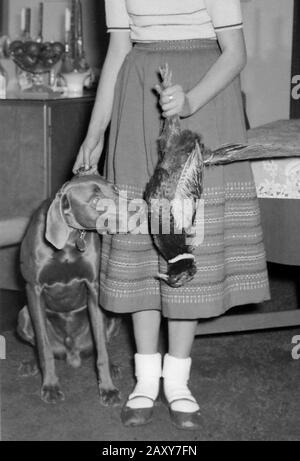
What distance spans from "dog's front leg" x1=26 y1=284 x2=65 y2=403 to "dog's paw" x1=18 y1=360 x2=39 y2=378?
0.52 ft

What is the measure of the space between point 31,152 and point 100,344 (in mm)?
680

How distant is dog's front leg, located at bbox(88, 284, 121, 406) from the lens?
6.40ft

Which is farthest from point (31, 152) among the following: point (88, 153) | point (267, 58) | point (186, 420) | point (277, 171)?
point (267, 58)

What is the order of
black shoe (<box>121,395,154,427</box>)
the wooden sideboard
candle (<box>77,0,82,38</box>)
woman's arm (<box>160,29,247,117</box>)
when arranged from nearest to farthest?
woman's arm (<box>160,29,247,117</box>) → black shoe (<box>121,395,154,427</box>) → the wooden sideboard → candle (<box>77,0,82,38</box>)

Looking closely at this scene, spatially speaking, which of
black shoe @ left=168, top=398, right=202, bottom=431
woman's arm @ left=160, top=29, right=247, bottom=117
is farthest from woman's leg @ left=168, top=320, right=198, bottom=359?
woman's arm @ left=160, top=29, right=247, bottom=117

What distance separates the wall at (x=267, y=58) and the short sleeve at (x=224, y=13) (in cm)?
198

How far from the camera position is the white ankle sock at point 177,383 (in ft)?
5.99

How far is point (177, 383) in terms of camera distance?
185cm

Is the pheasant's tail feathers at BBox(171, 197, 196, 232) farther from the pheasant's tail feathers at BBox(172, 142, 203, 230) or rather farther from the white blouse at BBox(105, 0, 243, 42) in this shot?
the white blouse at BBox(105, 0, 243, 42)

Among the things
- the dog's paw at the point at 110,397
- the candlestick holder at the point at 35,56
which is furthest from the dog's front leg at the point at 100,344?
the candlestick holder at the point at 35,56

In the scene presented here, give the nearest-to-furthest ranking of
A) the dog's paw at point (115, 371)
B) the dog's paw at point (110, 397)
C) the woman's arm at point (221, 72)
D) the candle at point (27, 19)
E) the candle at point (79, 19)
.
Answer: the woman's arm at point (221, 72), the dog's paw at point (110, 397), the dog's paw at point (115, 371), the candle at point (79, 19), the candle at point (27, 19)

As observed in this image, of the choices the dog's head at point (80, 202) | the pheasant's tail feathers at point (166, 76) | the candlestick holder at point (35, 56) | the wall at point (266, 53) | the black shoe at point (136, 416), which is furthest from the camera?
the wall at point (266, 53)

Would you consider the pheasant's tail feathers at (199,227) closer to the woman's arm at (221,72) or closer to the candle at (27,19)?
the woman's arm at (221,72)

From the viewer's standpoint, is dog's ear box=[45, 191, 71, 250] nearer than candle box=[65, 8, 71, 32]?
Yes
